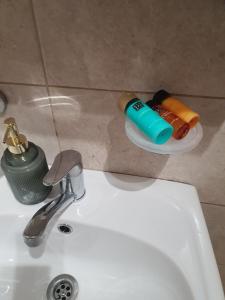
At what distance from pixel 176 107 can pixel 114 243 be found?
0.93ft

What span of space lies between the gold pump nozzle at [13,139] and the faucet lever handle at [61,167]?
6cm

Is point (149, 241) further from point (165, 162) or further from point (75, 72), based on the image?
point (75, 72)

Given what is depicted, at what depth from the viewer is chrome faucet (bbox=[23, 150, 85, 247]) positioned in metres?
0.44

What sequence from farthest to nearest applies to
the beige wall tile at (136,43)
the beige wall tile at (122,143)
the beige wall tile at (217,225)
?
the beige wall tile at (217,225), the beige wall tile at (122,143), the beige wall tile at (136,43)

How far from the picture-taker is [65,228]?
54cm

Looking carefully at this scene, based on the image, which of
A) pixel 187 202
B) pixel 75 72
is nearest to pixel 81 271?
pixel 187 202

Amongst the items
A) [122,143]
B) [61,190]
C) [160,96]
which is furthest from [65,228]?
[160,96]

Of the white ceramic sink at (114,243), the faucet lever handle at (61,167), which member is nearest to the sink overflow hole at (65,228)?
the white ceramic sink at (114,243)

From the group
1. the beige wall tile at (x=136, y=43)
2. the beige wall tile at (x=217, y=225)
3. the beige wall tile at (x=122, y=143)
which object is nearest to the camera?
the beige wall tile at (x=136, y=43)

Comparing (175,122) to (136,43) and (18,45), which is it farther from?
(18,45)

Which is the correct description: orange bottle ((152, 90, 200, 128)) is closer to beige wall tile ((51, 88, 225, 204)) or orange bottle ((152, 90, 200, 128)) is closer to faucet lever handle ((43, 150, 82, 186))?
beige wall tile ((51, 88, 225, 204))

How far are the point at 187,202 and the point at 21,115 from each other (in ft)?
1.18

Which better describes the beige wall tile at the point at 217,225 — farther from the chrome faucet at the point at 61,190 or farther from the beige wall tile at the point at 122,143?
the chrome faucet at the point at 61,190

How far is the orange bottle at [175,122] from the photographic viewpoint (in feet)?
1.33
